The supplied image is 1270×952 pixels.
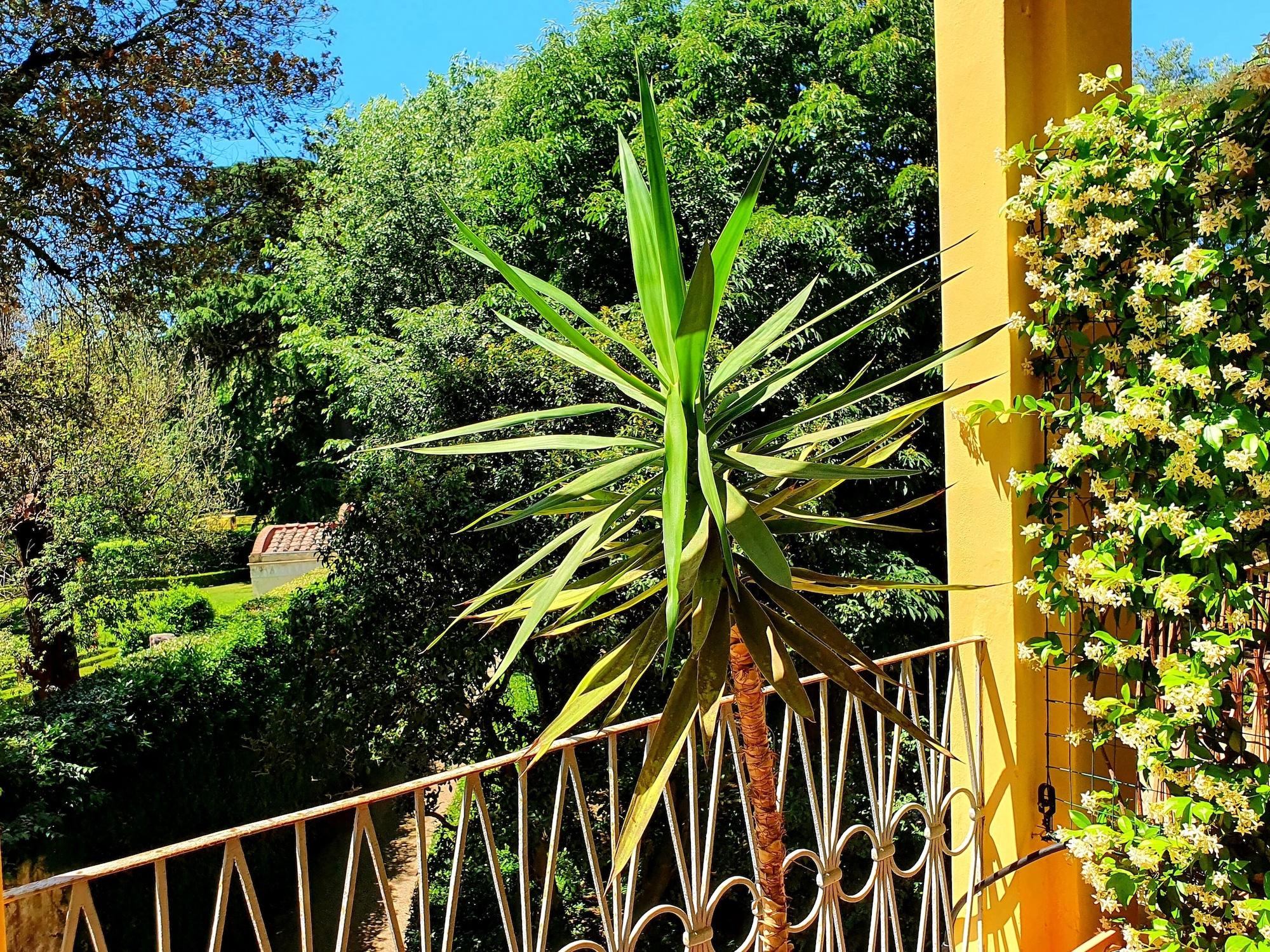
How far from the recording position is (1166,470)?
71.9 inches

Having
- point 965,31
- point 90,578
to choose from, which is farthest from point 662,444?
point 90,578

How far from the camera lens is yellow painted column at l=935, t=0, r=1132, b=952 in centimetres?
222

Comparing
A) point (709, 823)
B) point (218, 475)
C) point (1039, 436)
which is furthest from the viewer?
point (218, 475)

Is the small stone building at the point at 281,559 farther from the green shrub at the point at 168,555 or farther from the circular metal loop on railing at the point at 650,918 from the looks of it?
the circular metal loop on railing at the point at 650,918

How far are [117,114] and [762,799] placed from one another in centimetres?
595

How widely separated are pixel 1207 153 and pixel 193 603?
11.5 m

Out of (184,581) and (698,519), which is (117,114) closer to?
(698,519)

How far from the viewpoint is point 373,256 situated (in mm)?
9188

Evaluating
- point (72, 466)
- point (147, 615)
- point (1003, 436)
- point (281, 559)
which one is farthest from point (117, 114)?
point (281, 559)

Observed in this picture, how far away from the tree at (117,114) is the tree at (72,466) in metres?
1.14

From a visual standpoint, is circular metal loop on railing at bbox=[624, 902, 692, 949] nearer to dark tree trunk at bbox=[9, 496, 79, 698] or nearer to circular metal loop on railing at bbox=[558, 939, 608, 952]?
circular metal loop on railing at bbox=[558, 939, 608, 952]

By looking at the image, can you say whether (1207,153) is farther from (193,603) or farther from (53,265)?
(193,603)

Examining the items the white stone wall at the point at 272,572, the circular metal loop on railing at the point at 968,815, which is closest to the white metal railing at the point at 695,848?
the circular metal loop on railing at the point at 968,815

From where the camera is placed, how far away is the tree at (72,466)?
278 inches
